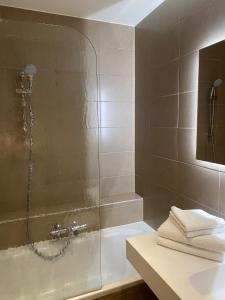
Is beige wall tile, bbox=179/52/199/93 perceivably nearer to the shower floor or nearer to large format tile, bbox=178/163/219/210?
large format tile, bbox=178/163/219/210

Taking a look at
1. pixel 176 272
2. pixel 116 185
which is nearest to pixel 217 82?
pixel 176 272

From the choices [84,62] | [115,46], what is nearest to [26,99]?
[84,62]

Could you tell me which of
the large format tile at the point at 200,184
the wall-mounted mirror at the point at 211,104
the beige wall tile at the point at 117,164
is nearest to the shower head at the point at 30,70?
the beige wall tile at the point at 117,164

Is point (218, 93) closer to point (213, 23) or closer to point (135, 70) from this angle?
point (213, 23)

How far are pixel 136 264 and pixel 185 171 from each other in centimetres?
77

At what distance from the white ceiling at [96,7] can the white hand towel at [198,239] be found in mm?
1723

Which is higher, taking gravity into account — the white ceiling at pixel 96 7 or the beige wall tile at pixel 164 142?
the white ceiling at pixel 96 7

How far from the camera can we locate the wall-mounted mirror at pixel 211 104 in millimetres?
1352

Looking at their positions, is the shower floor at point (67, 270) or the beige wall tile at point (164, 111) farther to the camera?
the beige wall tile at point (164, 111)

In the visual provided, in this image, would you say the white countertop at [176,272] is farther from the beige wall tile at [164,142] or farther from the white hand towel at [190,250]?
the beige wall tile at [164,142]

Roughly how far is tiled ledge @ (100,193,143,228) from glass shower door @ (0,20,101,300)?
5.5 inches

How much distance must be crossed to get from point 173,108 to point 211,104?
14.3 inches

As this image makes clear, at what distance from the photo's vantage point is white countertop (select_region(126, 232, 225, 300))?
2.90ft

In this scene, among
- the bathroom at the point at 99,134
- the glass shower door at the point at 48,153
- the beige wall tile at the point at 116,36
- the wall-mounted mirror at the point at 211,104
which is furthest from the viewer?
the beige wall tile at the point at 116,36
